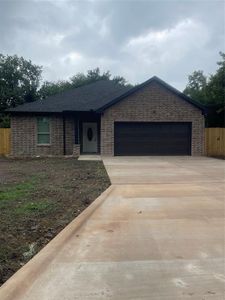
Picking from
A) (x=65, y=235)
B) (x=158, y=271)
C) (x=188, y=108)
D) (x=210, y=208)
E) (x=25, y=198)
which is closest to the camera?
(x=158, y=271)

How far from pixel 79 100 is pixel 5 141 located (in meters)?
5.61

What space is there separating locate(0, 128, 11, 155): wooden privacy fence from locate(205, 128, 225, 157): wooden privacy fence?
508 inches

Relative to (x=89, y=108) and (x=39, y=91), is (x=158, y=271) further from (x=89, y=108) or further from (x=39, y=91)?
(x=39, y=91)

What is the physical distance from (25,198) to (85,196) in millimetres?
1411

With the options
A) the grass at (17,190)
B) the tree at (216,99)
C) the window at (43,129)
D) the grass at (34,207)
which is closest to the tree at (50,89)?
the tree at (216,99)

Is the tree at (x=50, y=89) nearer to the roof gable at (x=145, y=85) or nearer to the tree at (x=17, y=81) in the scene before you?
the tree at (x=17, y=81)

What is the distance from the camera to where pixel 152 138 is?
25.7 m

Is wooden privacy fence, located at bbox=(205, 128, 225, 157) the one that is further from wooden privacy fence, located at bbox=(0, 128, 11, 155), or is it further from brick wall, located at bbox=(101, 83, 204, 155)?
wooden privacy fence, located at bbox=(0, 128, 11, 155)

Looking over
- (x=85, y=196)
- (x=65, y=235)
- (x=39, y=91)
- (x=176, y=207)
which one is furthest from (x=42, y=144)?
(x=39, y=91)

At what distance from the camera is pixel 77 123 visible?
2583cm

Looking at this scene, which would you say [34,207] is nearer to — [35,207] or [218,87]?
[35,207]

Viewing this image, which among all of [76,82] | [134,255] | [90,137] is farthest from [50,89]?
[134,255]

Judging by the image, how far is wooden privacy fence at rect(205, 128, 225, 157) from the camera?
2756cm

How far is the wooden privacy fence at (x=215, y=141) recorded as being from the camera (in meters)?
27.6
